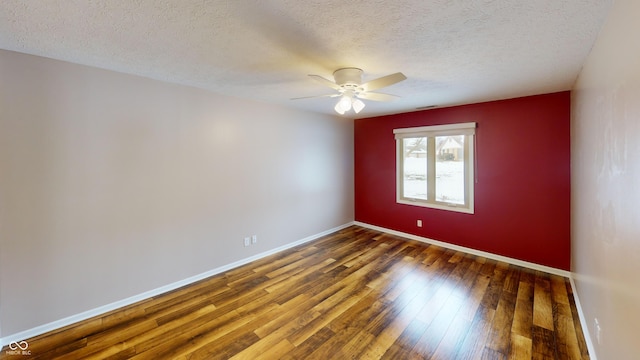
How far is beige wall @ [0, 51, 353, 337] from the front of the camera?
2031mm

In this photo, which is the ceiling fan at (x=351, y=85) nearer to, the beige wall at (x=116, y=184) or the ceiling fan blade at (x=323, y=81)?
the ceiling fan blade at (x=323, y=81)

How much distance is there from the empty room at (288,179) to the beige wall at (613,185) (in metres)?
0.02

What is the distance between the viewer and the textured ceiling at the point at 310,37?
4.65 feet

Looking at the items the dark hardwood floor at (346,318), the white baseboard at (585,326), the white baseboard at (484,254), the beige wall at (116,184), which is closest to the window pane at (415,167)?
the white baseboard at (484,254)

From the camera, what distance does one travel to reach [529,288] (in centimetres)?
279

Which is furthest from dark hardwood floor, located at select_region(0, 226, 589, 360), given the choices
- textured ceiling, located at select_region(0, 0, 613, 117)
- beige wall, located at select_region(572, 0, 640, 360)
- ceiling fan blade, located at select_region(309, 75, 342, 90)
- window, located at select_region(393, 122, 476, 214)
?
textured ceiling, located at select_region(0, 0, 613, 117)

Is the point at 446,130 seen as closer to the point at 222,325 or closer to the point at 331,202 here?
the point at 331,202

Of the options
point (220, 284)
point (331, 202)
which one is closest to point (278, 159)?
point (331, 202)

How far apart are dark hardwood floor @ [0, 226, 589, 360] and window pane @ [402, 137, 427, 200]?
146cm

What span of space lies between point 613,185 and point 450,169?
2.74m

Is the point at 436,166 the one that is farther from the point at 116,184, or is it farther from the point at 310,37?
the point at 116,184

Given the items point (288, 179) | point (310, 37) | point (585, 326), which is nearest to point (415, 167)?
point (288, 179)

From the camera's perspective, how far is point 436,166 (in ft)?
13.8

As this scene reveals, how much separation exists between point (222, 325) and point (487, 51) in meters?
3.24
